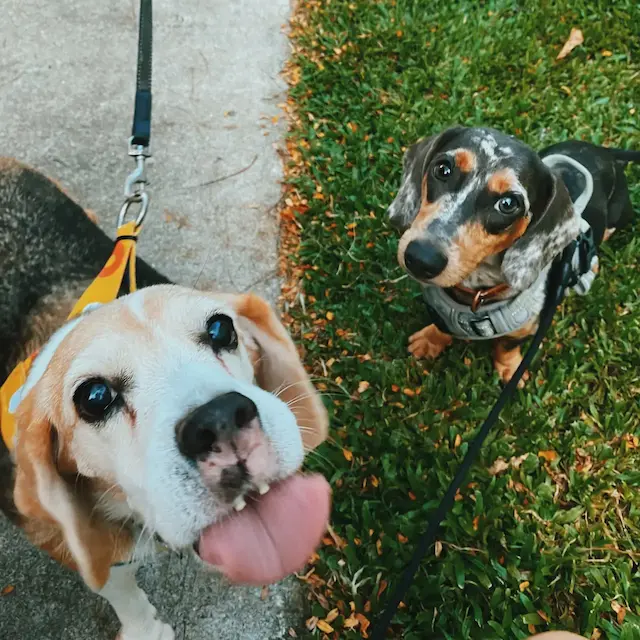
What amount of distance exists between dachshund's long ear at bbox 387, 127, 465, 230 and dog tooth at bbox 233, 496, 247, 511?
2101 millimetres

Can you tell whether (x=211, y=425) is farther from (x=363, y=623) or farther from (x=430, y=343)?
(x=430, y=343)

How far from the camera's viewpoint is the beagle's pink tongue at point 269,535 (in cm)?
161

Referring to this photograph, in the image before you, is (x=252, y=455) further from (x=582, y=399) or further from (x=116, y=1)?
(x=116, y=1)

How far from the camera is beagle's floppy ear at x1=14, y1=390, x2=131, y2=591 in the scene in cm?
176

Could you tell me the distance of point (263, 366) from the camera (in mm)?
2215

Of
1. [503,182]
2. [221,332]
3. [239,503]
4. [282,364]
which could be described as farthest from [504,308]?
[239,503]

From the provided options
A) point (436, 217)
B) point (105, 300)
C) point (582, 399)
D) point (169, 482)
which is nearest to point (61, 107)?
point (105, 300)

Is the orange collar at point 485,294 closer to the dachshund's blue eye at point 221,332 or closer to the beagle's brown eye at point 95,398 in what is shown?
the dachshund's blue eye at point 221,332

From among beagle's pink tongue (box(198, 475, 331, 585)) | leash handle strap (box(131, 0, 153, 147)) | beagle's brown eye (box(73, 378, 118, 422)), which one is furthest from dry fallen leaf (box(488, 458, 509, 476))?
leash handle strap (box(131, 0, 153, 147))

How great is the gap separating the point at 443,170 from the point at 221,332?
178 centimetres

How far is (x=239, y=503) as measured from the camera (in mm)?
1602

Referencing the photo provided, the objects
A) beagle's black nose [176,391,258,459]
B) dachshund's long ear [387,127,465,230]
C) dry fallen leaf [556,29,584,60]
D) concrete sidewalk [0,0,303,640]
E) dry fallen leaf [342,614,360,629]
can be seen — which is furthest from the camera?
dry fallen leaf [556,29,584,60]

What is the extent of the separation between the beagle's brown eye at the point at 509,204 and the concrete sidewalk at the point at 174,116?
5.80 ft

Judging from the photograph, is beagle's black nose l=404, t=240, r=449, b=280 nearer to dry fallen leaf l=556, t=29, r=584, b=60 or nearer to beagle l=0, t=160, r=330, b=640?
beagle l=0, t=160, r=330, b=640
